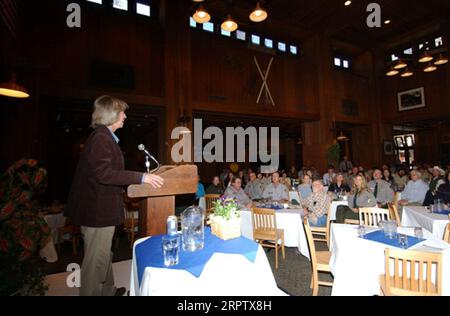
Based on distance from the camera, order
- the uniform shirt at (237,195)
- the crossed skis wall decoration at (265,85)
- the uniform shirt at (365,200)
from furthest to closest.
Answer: the crossed skis wall decoration at (265,85) < the uniform shirt at (237,195) < the uniform shirt at (365,200)

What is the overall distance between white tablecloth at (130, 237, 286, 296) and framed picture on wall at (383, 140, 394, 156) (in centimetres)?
1380

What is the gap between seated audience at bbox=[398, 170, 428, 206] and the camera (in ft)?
17.4

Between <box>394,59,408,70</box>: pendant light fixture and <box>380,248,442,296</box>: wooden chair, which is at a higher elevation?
<box>394,59,408,70</box>: pendant light fixture

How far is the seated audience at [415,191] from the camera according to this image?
531 centimetres

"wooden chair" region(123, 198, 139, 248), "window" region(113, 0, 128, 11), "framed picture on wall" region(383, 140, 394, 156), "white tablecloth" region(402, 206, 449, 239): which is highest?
"window" region(113, 0, 128, 11)

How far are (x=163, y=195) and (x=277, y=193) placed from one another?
451cm

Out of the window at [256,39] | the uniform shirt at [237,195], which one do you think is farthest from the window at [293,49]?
the uniform shirt at [237,195]

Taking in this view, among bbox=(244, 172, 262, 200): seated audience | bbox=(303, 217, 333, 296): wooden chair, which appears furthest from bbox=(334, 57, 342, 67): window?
bbox=(303, 217, 333, 296): wooden chair

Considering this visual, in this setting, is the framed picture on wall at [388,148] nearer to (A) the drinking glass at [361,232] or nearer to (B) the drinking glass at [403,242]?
(A) the drinking glass at [361,232]

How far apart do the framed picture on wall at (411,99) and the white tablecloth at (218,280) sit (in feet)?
45.3

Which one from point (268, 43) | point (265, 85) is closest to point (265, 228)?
point (265, 85)

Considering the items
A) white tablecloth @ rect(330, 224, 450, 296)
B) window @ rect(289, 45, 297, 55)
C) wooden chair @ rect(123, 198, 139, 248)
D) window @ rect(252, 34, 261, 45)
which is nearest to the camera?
white tablecloth @ rect(330, 224, 450, 296)

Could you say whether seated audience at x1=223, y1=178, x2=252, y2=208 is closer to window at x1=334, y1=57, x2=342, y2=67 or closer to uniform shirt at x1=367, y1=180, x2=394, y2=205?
uniform shirt at x1=367, y1=180, x2=394, y2=205
